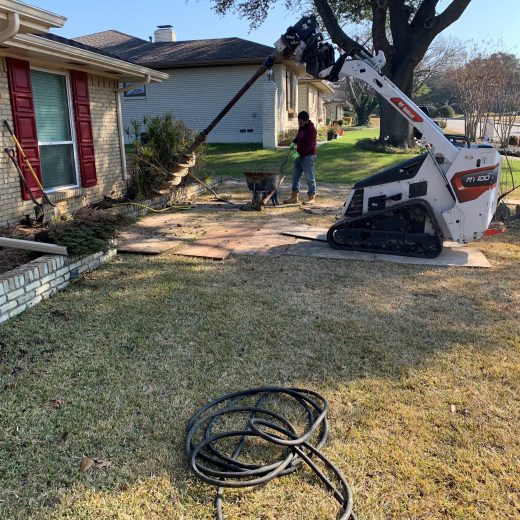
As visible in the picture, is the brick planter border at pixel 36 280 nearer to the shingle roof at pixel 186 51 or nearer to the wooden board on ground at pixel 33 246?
the wooden board on ground at pixel 33 246

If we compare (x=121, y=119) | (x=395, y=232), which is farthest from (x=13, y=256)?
(x=121, y=119)

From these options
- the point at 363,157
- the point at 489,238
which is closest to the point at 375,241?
the point at 489,238

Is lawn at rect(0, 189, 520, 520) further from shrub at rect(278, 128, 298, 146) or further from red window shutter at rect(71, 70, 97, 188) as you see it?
shrub at rect(278, 128, 298, 146)

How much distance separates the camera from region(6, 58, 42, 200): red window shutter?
6.54 metres

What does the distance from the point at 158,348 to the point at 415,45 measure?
1758cm

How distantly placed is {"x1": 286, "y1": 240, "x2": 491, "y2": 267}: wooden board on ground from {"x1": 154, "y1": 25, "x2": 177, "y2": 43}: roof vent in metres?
22.9

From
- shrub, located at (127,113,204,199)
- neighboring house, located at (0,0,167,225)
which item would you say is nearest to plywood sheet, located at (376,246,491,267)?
neighboring house, located at (0,0,167,225)

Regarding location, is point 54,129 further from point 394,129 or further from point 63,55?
point 394,129

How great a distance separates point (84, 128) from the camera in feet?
26.9

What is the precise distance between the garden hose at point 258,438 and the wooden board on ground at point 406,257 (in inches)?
131

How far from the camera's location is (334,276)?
5.55 metres

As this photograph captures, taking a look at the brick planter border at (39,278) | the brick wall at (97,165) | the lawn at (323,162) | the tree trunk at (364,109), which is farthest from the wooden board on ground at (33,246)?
the tree trunk at (364,109)

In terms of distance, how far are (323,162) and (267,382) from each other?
1414cm

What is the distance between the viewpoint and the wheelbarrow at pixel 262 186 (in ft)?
31.0
